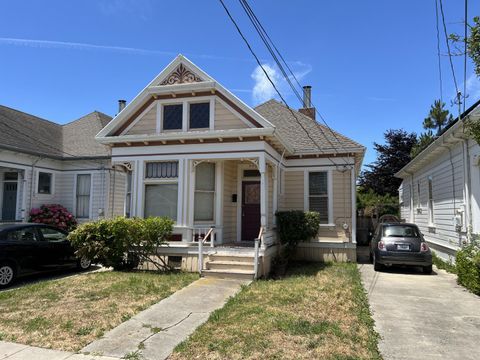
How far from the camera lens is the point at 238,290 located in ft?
28.6

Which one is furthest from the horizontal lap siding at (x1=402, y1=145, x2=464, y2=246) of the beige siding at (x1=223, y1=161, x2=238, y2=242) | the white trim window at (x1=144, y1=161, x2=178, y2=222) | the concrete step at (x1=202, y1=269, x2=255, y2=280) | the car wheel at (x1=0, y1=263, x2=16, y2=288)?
the car wheel at (x1=0, y1=263, x2=16, y2=288)

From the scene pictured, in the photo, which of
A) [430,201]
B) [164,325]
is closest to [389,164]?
[430,201]

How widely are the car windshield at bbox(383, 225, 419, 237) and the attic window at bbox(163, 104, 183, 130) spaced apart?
24.2 ft

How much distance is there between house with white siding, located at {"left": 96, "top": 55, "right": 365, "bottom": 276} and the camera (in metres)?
11.2

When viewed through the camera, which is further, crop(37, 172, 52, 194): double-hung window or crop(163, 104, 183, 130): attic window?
crop(37, 172, 52, 194): double-hung window

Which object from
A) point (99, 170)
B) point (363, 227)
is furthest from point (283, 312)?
point (363, 227)

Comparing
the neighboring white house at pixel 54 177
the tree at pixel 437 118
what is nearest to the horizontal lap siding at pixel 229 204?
the neighboring white house at pixel 54 177

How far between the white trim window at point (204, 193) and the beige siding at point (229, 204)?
2.08 feet

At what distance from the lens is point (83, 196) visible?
17.7 m

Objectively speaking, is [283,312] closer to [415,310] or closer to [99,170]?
[415,310]

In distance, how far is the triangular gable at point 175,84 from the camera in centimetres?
1170

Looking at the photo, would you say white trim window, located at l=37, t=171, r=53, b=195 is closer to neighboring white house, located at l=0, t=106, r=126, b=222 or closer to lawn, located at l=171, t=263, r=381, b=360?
neighboring white house, located at l=0, t=106, r=126, b=222

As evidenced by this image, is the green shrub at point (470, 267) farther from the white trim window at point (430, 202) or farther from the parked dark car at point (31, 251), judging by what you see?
the parked dark car at point (31, 251)

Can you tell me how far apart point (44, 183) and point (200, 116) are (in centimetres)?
948
